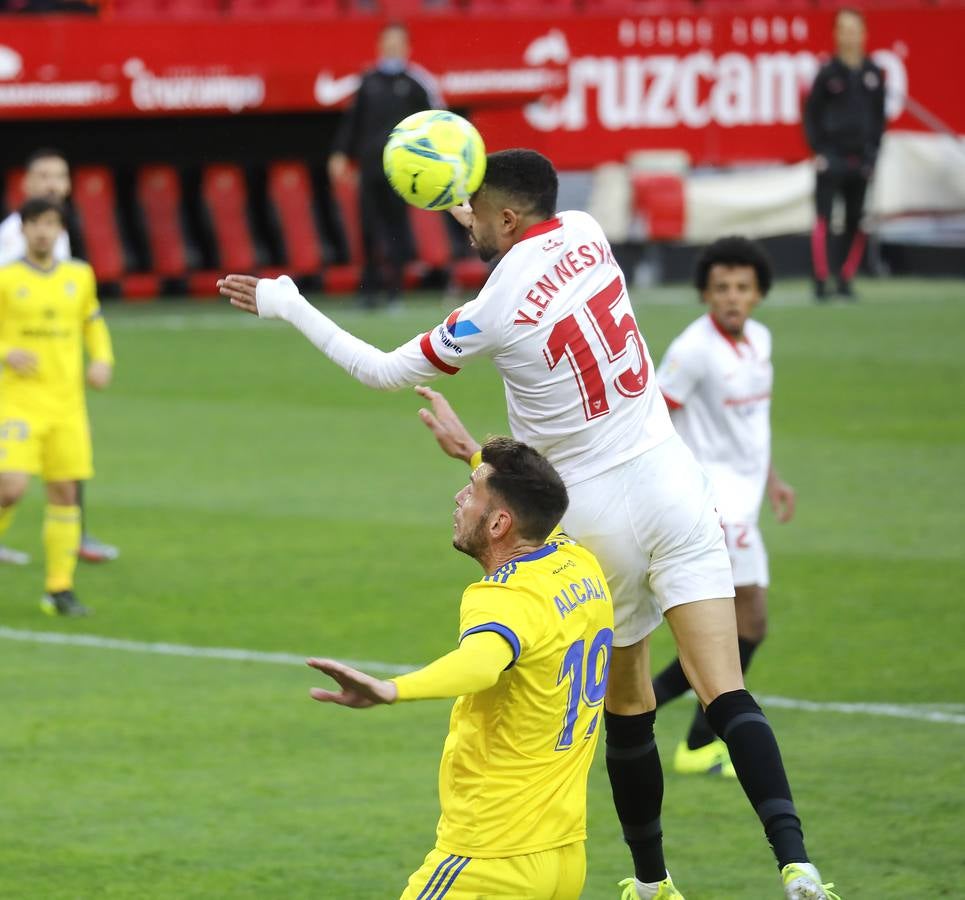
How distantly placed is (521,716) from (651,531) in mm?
1082

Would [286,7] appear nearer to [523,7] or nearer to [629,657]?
[523,7]

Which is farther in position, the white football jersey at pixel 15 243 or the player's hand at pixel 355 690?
the white football jersey at pixel 15 243

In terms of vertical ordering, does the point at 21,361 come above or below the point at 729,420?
above

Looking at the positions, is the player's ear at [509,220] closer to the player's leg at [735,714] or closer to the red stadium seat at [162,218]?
the player's leg at [735,714]

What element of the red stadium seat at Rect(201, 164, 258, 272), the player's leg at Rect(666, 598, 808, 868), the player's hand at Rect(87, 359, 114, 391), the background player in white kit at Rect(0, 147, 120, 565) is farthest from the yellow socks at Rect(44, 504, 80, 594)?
the red stadium seat at Rect(201, 164, 258, 272)

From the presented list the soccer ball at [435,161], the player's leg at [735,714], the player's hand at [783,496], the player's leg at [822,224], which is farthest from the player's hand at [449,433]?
the player's leg at [822,224]

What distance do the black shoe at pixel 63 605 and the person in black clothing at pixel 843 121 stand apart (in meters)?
12.1

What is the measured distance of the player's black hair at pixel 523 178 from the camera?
208 inches

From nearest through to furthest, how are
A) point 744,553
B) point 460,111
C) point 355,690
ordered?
1. point 355,690
2. point 744,553
3. point 460,111

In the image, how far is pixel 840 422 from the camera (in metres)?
14.3

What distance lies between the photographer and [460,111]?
69.0ft

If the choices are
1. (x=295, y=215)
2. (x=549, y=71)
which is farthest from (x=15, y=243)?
(x=549, y=71)

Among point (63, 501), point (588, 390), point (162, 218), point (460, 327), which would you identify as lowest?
point (63, 501)

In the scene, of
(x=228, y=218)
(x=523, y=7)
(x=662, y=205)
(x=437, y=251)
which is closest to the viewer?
(x=228, y=218)
